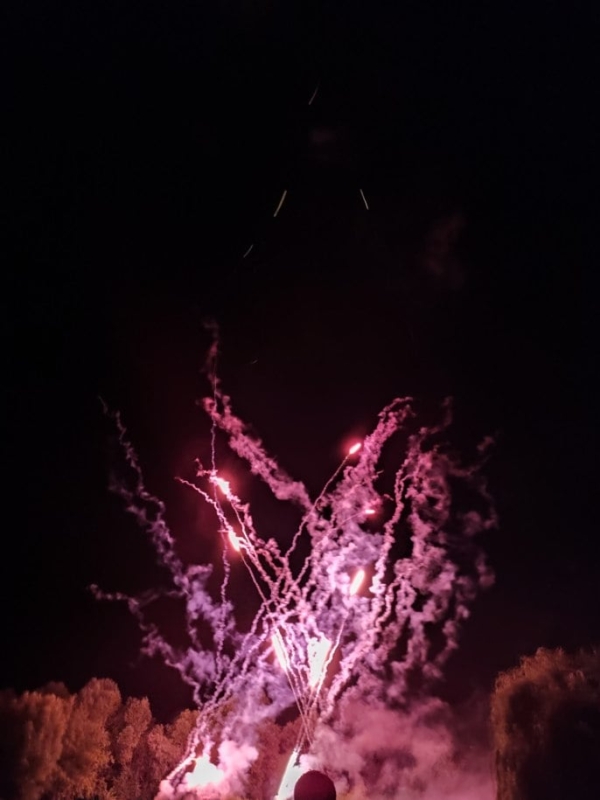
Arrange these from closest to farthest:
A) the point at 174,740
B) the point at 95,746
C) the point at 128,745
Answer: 1. the point at 95,746
2. the point at 128,745
3. the point at 174,740

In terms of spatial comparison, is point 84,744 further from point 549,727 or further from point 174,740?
point 549,727

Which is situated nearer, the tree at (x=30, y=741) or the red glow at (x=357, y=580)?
the red glow at (x=357, y=580)

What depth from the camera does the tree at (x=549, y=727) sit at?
13.3 metres

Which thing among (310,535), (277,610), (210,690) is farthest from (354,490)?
(210,690)

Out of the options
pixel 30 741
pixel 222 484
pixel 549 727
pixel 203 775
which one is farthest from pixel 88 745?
pixel 549 727

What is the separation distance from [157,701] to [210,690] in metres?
3.17

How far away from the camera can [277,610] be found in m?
13.1

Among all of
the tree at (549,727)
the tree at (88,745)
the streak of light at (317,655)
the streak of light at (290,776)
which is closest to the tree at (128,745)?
the tree at (88,745)

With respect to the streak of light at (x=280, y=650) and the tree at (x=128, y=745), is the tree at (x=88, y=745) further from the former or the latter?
the streak of light at (x=280, y=650)

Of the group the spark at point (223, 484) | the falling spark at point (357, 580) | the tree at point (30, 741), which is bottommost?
the tree at point (30, 741)

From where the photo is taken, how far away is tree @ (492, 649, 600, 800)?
13.3 m

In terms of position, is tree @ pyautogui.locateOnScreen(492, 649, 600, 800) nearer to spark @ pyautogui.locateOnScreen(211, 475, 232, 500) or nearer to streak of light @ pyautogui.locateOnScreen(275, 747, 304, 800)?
streak of light @ pyautogui.locateOnScreen(275, 747, 304, 800)

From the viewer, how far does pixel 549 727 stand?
14172mm

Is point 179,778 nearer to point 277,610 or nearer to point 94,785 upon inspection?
point 94,785
